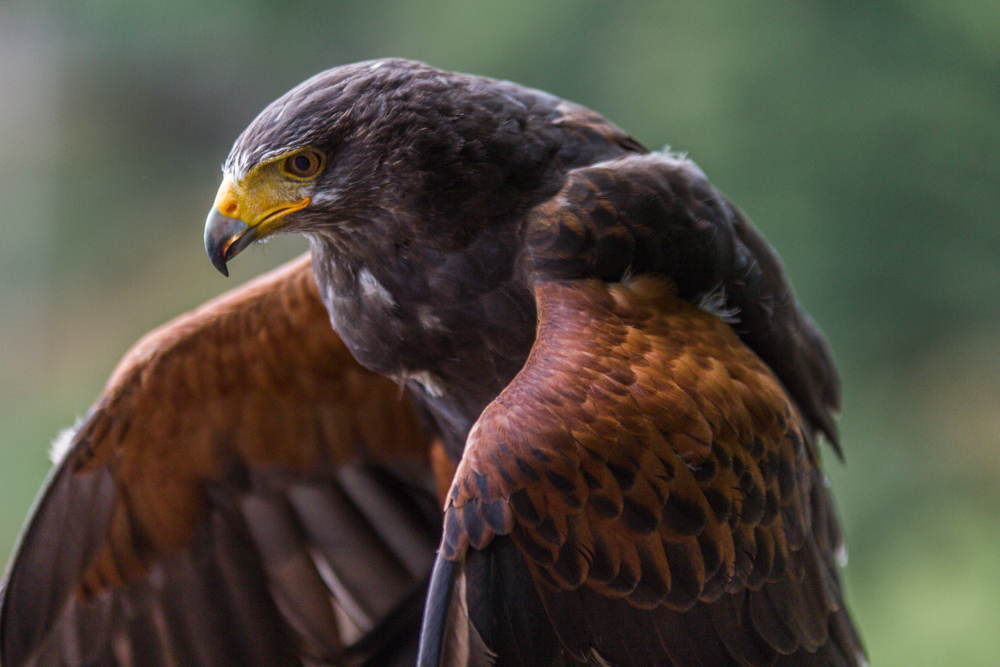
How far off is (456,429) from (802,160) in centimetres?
327

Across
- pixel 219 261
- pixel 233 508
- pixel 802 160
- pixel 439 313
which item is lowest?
pixel 802 160

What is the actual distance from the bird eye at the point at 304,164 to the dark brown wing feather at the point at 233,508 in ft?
1.68

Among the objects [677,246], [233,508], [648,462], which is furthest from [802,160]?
[648,462]

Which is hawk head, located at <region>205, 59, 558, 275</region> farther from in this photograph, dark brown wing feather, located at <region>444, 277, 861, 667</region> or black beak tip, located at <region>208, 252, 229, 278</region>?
dark brown wing feather, located at <region>444, 277, 861, 667</region>

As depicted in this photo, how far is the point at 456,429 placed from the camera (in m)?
1.80

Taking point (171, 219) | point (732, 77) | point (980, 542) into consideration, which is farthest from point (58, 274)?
point (980, 542)

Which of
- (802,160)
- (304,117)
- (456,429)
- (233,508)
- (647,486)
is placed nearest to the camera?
(647,486)

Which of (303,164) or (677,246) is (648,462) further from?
(303,164)

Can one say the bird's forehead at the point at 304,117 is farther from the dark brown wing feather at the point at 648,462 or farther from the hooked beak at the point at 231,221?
the dark brown wing feather at the point at 648,462

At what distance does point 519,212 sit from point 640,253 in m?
0.20

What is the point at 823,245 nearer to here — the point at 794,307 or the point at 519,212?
the point at 794,307

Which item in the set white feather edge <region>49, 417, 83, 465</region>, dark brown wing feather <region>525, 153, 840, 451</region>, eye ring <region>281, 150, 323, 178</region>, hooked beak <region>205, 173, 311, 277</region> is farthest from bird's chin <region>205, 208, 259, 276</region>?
white feather edge <region>49, 417, 83, 465</region>

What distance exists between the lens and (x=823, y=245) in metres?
4.58

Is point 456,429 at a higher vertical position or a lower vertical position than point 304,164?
lower
